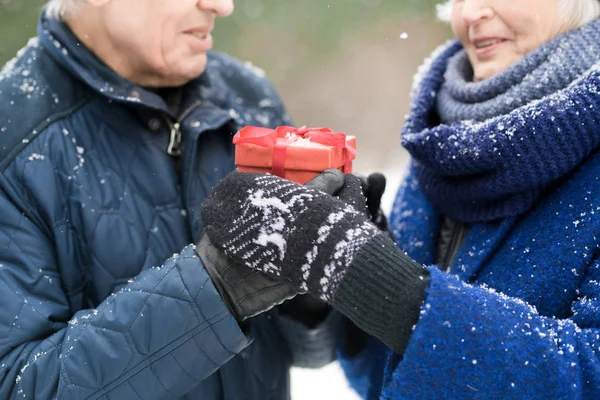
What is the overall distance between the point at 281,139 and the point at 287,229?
248 mm

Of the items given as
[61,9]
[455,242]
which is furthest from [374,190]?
[61,9]

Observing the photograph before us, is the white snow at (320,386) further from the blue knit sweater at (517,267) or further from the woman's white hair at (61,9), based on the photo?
the woman's white hair at (61,9)

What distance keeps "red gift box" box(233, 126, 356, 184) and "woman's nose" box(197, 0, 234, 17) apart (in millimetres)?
530

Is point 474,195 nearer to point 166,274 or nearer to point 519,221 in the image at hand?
point 519,221

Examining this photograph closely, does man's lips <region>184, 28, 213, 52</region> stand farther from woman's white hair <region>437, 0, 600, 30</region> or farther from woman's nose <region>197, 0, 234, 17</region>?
woman's white hair <region>437, 0, 600, 30</region>

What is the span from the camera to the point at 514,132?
4.35 feet

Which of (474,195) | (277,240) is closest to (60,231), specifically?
(277,240)

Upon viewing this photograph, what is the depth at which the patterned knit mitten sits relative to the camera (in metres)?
1.16

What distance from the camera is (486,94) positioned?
1.53m

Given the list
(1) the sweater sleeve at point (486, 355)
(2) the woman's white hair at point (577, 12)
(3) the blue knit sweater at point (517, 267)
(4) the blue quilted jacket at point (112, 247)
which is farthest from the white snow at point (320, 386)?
(2) the woman's white hair at point (577, 12)

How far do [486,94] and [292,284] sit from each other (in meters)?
0.72

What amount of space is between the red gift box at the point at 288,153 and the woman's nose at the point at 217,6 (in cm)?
53

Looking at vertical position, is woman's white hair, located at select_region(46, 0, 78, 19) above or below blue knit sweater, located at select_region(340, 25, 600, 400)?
above

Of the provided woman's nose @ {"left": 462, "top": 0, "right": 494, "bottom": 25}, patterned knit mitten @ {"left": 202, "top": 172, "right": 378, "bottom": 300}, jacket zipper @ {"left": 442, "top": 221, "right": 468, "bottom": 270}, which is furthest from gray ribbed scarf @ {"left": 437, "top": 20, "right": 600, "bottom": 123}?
patterned knit mitten @ {"left": 202, "top": 172, "right": 378, "bottom": 300}
